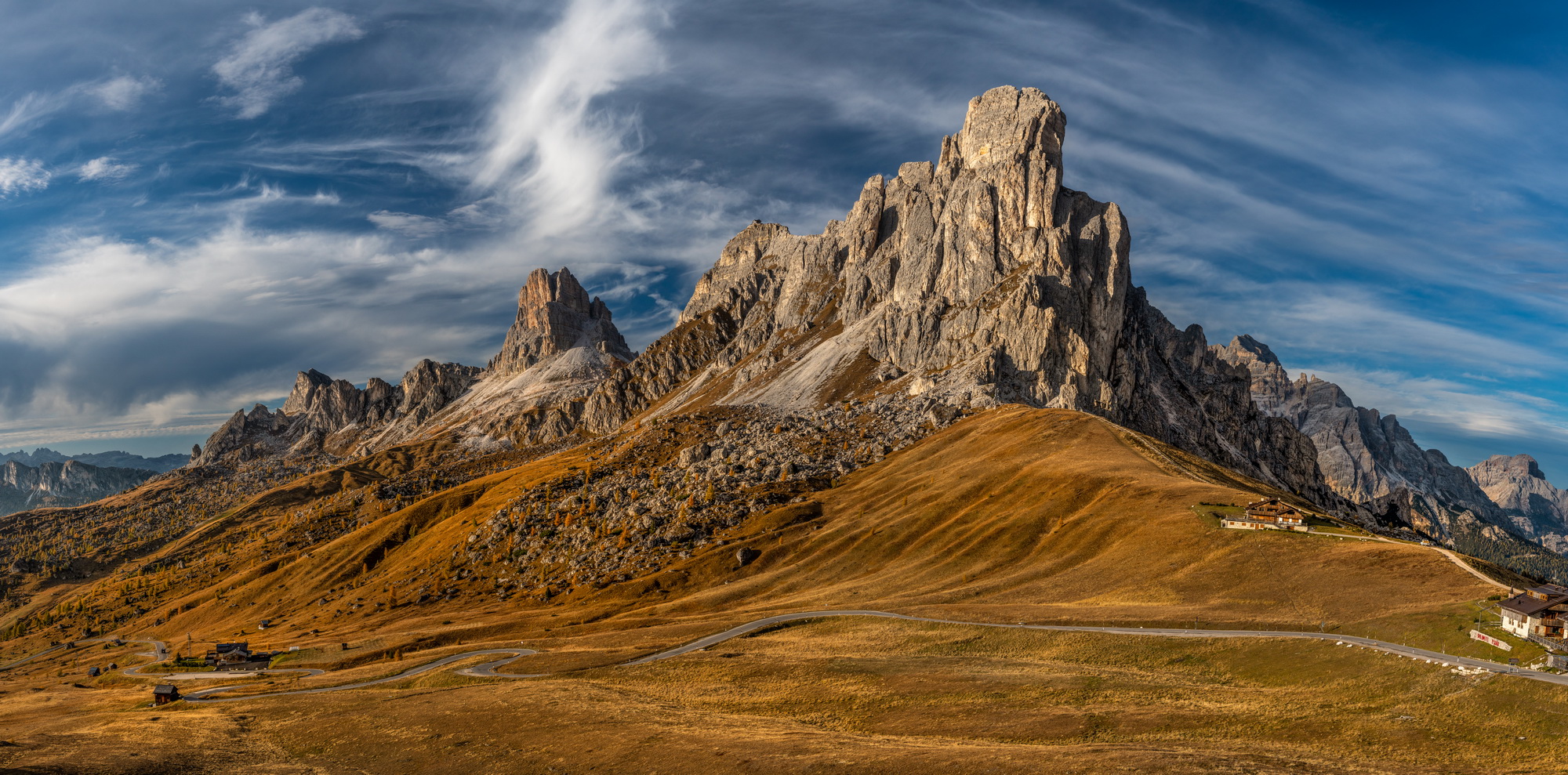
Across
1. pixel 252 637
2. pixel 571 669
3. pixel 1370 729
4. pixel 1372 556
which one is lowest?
pixel 252 637

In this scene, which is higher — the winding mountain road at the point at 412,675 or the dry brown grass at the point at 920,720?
the dry brown grass at the point at 920,720

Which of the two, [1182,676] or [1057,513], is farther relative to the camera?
[1057,513]

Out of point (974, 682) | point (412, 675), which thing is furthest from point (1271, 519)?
point (412, 675)

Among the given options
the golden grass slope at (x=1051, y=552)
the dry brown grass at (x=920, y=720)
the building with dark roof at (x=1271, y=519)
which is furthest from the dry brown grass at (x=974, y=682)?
the building with dark roof at (x=1271, y=519)

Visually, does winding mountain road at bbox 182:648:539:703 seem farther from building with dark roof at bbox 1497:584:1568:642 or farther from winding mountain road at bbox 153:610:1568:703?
building with dark roof at bbox 1497:584:1568:642

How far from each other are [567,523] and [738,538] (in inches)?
2083

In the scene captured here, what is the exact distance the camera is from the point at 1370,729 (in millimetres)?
48812

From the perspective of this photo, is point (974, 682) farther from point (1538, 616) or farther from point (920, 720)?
point (1538, 616)

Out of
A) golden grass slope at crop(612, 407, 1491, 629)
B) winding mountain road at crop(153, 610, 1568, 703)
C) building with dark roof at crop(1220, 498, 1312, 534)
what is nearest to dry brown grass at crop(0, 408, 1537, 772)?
golden grass slope at crop(612, 407, 1491, 629)

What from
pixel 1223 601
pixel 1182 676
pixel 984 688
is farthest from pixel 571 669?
pixel 1223 601

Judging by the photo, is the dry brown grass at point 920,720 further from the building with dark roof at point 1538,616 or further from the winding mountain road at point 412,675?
the building with dark roof at point 1538,616

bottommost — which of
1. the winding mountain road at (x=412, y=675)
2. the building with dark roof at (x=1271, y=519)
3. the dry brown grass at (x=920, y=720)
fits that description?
the winding mountain road at (x=412, y=675)

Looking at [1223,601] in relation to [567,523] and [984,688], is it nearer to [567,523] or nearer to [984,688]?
[984,688]

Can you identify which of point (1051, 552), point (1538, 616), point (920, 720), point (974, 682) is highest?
point (1538, 616)
